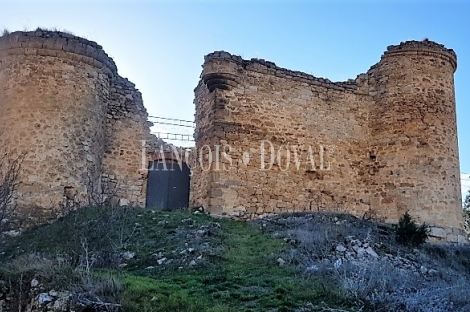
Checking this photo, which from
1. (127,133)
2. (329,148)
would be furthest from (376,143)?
(127,133)

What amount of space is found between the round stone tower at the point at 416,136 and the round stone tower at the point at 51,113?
791cm

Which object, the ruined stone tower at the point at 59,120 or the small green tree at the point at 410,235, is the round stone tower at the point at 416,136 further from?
the ruined stone tower at the point at 59,120

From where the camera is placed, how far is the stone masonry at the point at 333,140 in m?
13.7

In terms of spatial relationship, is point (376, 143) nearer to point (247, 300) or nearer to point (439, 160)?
point (439, 160)

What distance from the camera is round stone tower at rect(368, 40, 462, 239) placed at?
14641mm

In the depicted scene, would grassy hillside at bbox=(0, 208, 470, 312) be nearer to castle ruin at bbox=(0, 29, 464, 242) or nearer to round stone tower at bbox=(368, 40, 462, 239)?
castle ruin at bbox=(0, 29, 464, 242)

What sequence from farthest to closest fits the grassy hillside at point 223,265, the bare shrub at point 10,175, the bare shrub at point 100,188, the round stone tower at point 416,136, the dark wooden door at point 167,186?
the dark wooden door at point 167,186 → the round stone tower at point 416,136 → the bare shrub at point 100,188 → the bare shrub at point 10,175 → the grassy hillside at point 223,265

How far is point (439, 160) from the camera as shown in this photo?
48.8ft

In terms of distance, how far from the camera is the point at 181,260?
28.7ft

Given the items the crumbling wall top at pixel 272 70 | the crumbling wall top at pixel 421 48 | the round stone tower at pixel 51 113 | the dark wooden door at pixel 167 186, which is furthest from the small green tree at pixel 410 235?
the round stone tower at pixel 51 113

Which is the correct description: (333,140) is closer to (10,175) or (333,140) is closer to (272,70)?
(272,70)

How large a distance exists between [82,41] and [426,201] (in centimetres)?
1012

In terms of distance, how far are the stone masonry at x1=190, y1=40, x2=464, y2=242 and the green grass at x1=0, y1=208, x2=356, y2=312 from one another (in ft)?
5.23

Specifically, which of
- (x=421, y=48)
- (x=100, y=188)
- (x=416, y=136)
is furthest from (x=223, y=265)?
(x=421, y=48)
